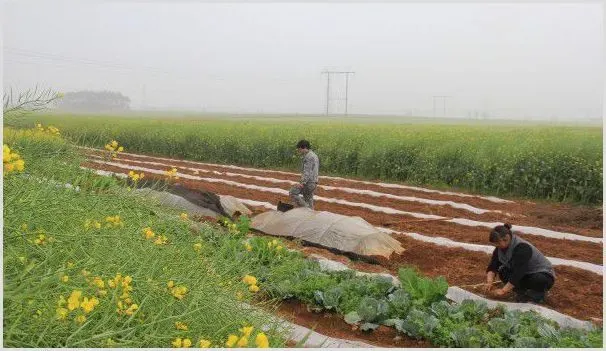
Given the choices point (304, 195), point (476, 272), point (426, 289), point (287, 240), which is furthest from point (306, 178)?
point (426, 289)

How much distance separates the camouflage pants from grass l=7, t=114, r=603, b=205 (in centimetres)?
433

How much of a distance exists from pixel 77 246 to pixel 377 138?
10.4 m

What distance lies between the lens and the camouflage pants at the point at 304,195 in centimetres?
774

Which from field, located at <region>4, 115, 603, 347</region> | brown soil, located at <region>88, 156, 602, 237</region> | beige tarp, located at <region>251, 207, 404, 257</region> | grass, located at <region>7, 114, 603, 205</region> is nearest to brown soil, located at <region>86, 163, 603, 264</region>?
field, located at <region>4, 115, 603, 347</region>

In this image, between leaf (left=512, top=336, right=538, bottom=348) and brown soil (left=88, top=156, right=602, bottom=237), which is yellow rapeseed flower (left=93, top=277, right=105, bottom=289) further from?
brown soil (left=88, top=156, right=602, bottom=237)

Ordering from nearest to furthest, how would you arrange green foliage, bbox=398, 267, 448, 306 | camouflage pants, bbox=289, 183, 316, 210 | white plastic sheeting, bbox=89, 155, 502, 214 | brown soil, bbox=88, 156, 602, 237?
green foliage, bbox=398, 267, 448, 306 → camouflage pants, bbox=289, 183, 316, 210 → brown soil, bbox=88, 156, 602, 237 → white plastic sheeting, bbox=89, 155, 502, 214

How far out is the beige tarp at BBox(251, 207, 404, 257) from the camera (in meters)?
6.46

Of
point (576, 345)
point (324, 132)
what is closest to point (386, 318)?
point (576, 345)

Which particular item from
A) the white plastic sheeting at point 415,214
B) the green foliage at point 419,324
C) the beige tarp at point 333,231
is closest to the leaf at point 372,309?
the green foliage at point 419,324

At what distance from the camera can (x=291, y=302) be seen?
510cm

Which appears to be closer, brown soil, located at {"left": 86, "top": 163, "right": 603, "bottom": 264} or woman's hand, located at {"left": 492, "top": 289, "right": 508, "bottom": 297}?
woman's hand, located at {"left": 492, "top": 289, "right": 508, "bottom": 297}

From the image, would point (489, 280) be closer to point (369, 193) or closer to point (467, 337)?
point (467, 337)

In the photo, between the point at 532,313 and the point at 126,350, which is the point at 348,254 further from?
the point at 126,350

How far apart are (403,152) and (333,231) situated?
602 centimetres
